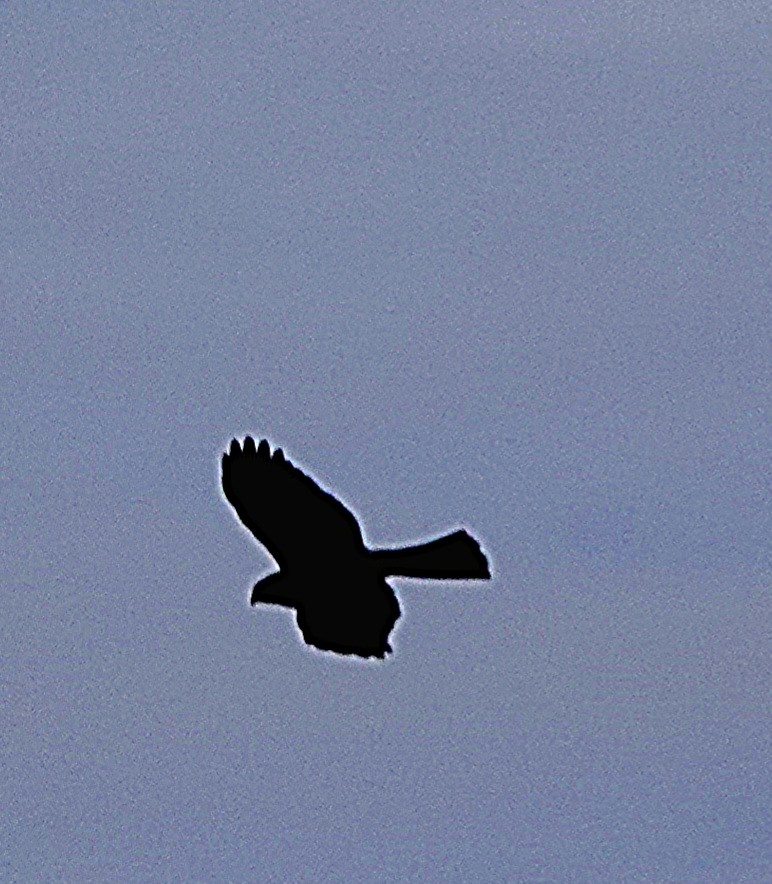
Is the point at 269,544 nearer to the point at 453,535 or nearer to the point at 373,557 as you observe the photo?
the point at 373,557

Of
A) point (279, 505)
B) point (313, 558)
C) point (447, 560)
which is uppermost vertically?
point (279, 505)

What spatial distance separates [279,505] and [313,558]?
0.45 m

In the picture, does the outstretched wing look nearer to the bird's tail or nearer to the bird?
the bird

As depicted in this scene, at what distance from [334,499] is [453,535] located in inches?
32.5

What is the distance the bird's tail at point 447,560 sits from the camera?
12.7m

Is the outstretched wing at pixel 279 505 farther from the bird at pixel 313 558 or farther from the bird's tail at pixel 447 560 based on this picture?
the bird's tail at pixel 447 560

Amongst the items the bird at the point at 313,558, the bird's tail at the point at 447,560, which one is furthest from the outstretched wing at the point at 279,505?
the bird's tail at the point at 447,560

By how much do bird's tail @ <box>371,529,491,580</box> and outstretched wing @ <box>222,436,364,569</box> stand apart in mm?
400

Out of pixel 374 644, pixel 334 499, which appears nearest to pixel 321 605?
pixel 374 644

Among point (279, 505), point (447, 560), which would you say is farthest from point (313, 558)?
point (447, 560)

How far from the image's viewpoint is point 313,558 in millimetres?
13766

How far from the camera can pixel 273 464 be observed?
553 inches

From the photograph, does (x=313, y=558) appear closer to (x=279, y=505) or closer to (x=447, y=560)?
(x=279, y=505)

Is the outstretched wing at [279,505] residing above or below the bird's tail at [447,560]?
above
